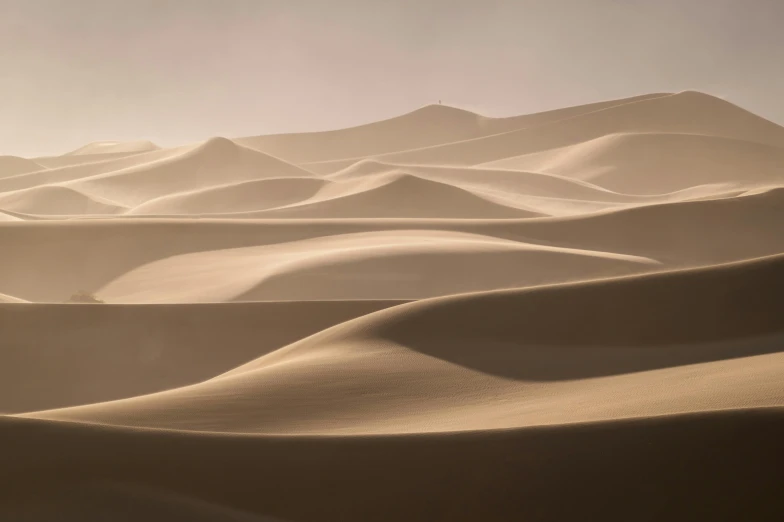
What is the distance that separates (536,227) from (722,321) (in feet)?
69.2

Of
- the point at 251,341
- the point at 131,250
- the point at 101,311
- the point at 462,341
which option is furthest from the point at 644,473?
the point at 131,250

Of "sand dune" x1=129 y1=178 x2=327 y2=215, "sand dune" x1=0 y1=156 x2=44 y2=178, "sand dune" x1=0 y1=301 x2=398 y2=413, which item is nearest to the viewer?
"sand dune" x1=0 y1=301 x2=398 y2=413

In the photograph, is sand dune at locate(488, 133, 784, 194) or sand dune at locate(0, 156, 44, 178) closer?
sand dune at locate(488, 133, 784, 194)

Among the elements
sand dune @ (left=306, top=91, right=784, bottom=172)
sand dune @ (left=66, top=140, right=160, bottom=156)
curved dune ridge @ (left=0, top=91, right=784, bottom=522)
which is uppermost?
sand dune @ (left=66, top=140, right=160, bottom=156)

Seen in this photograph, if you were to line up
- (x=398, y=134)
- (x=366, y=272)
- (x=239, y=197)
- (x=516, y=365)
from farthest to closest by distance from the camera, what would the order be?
(x=398, y=134)
(x=239, y=197)
(x=366, y=272)
(x=516, y=365)

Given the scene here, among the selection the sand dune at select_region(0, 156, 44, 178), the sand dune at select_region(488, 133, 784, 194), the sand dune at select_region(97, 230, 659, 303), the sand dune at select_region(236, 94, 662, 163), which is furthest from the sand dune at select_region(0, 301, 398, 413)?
the sand dune at select_region(236, 94, 662, 163)

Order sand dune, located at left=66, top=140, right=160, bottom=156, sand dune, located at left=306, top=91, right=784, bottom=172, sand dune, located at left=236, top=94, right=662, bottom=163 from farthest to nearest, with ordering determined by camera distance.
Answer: sand dune, located at left=66, top=140, right=160, bottom=156 → sand dune, located at left=236, top=94, right=662, bottom=163 → sand dune, located at left=306, top=91, right=784, bottom=172

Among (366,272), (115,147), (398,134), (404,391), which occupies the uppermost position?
(115,147)

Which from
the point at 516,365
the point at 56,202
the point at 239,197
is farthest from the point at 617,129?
the point at 516,365

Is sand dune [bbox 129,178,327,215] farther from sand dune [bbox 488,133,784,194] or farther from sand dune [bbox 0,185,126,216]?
sand dune [bbox 488,133,784,194]

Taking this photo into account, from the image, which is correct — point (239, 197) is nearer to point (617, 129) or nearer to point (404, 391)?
point (404, 391)

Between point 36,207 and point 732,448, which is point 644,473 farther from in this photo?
point 36,207

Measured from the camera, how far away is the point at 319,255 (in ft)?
72.6

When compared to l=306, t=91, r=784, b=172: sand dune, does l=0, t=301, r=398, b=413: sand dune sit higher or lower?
lower
